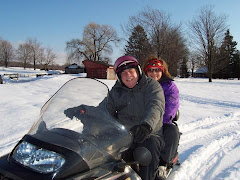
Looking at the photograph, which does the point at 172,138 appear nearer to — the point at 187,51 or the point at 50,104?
the point at 50,104

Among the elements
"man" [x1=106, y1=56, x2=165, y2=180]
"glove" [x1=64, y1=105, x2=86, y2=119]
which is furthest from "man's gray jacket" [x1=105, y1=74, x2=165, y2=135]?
"glove" [x1=64, y1=105, x2=86, y2=119]

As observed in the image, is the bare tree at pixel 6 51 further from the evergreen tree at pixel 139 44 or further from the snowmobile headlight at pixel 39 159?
the snowmobile headlight at pixel 39 159

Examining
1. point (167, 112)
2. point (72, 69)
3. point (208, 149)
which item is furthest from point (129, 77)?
point (72, 69)

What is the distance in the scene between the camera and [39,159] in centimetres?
144

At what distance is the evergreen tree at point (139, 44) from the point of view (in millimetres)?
29000

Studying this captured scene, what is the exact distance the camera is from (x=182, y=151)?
385cm

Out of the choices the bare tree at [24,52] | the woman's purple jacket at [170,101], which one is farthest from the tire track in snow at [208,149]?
the bare tree at [24,52]

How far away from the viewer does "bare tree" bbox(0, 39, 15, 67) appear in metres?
62.2

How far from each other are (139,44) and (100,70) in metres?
7.52

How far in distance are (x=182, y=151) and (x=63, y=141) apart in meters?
2.88

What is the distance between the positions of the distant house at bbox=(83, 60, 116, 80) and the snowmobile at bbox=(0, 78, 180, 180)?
1055 inches

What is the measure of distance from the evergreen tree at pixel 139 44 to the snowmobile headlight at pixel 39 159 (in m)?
27.7

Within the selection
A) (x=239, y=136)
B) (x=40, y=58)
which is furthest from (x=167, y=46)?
(x=40, y=58)

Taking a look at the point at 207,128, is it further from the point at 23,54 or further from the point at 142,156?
the point at 23,54
